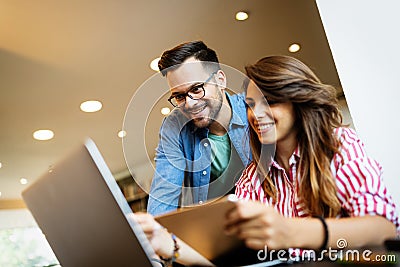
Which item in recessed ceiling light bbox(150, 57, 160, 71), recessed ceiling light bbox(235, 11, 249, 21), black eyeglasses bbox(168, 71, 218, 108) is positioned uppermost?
recessed ceiling light bbox(150, 57, 160, 71)

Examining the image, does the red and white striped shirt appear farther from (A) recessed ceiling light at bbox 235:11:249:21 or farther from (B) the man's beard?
(A) recessed ceiling light at bbox 235:11:249:21

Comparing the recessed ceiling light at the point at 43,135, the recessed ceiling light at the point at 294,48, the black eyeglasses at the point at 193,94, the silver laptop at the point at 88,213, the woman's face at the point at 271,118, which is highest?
the recessed ceiling light at the point at 43,135

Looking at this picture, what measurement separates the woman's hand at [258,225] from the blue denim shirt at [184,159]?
2.47ft

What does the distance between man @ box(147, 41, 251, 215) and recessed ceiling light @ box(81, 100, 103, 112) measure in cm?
211

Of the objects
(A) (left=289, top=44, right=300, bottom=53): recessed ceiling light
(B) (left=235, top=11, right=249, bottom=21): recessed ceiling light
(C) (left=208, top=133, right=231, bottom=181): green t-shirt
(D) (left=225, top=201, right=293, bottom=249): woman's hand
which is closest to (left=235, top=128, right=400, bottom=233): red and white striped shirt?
(D) (left=225, top=201, right=293, bottom=249): woman's hand

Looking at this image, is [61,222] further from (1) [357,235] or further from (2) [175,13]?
(2) [175,13]

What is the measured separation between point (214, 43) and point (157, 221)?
2145 millimetres

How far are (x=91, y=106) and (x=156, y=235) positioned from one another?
3.01 metres

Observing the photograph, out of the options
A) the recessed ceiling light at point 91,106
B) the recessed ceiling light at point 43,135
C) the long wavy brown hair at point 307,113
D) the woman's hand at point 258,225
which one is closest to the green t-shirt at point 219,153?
the long wavy brown hair at point 307,113

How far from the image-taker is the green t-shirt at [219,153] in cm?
146

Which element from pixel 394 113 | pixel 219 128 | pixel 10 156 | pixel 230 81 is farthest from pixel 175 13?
pixel 10 156

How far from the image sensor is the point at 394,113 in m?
1.33

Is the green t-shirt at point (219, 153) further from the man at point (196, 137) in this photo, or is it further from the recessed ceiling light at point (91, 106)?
the recessed ceiling light at point (91, 106)

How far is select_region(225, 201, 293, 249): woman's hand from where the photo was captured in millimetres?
618
